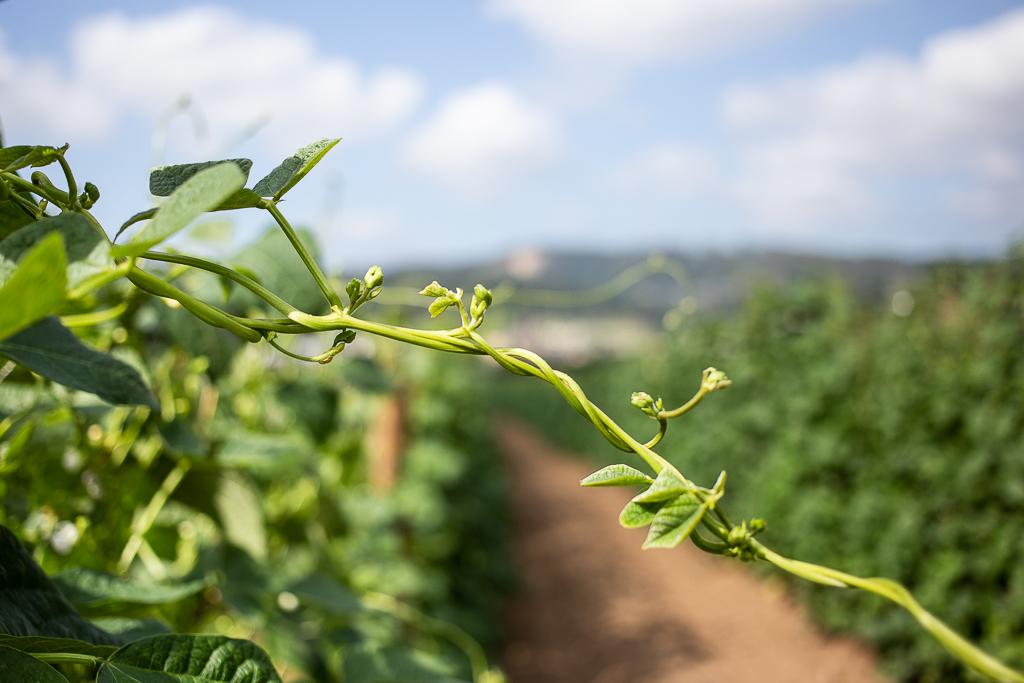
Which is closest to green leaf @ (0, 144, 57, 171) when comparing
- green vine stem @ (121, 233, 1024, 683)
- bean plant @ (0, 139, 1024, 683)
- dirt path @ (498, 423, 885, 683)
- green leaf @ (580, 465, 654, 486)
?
bean plant @ (0, 139, 1024, 683)

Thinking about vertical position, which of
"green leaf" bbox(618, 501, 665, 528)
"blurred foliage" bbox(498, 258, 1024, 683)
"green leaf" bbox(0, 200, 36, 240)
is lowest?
"blurred foliage" bbox(498, 258, 1024, 683)

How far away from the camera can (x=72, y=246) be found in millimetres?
355

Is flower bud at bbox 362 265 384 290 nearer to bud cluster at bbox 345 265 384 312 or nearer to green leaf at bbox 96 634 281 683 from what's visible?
bud cluster at bbox 345 265 384 312

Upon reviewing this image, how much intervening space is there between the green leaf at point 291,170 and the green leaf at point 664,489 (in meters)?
0.25

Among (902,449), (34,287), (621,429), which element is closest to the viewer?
(34,287)

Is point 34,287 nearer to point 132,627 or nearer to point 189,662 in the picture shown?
point 189,662

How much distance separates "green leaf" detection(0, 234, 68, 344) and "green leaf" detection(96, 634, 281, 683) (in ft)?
0.78

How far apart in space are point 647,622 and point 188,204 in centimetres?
736

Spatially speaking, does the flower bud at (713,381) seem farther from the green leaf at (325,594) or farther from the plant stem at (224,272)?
the green leaf at (325,594)

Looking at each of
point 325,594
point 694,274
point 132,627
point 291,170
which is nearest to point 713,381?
point 291,170

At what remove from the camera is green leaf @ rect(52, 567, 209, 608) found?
0.63 metres

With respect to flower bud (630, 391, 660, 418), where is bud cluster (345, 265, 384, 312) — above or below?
above

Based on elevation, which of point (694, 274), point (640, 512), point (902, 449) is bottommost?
point (694, 274)

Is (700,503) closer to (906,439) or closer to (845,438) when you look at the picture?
(906,439)
